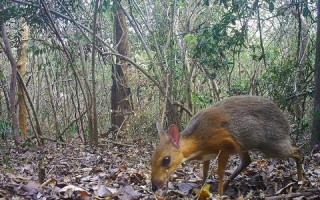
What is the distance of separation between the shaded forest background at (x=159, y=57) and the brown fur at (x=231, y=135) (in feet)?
2.79

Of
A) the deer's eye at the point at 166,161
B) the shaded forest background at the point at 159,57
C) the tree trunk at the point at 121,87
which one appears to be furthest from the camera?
the tree trunk at the point at 121,87

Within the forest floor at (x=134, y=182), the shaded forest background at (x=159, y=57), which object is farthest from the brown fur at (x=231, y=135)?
the shaded forest background at (x=159, y=57)

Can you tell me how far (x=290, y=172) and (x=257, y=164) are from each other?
1.15 meters

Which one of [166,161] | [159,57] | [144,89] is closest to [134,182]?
[166,161]

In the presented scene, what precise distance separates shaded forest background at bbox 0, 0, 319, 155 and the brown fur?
2.79 feet

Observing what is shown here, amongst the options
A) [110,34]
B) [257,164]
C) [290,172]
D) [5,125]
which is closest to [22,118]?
[110,34]

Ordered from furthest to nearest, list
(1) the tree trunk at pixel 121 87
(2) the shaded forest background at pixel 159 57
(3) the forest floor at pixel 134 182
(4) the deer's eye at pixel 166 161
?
(1) the tree trunk at pixel 121 87 → (2) the shaded forest background at pixel 159 57 → (4) the deer's eye at pixel 166 161 → (3) the forest floor at pixel 134 182

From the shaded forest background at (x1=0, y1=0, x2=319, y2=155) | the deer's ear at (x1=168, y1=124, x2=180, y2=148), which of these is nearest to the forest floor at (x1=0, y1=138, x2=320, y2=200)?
the deer's ear at (x1=168, y1=124, x2=180, y2=148)

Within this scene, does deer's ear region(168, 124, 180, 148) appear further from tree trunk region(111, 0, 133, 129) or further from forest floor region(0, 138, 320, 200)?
tree trunk region(111, 0, 133, 129)

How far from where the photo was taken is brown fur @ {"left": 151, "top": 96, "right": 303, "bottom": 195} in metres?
4.50

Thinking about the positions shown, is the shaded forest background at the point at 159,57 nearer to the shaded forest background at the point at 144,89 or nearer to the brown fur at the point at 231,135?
the shaded forest background at the point at 144,89

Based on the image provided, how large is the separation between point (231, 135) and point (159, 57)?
5691 mm

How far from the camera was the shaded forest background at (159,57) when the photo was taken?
758 cm

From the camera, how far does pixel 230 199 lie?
166 inches
